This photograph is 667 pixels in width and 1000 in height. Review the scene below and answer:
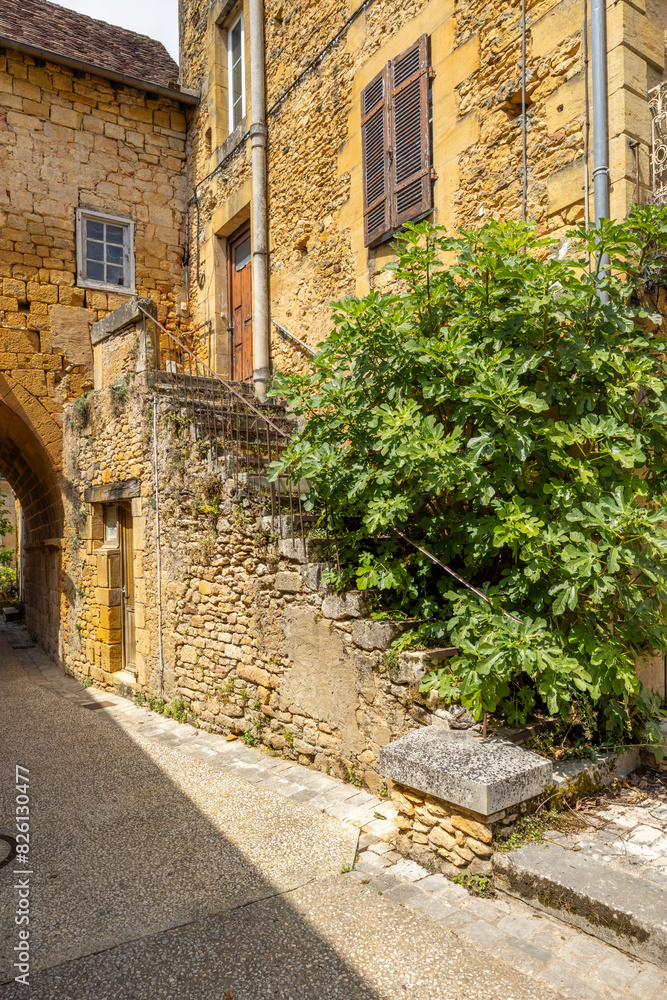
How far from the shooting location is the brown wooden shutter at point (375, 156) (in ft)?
18.9

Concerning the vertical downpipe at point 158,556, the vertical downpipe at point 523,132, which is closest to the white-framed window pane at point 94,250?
the vertical downpipe at point 158,556

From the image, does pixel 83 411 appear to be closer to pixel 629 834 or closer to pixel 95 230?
pixel 95 230

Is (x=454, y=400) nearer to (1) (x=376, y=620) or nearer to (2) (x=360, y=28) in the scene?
(1) (x=376, y=620)

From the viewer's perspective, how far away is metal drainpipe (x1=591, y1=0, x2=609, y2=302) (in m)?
3.85

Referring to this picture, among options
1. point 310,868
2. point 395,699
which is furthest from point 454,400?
point 310,868

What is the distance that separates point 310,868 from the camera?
10.0ft

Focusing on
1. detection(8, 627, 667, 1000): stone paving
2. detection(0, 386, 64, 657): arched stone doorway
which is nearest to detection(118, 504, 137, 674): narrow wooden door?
detection(0, 386, 64, 657): arched stone doorway

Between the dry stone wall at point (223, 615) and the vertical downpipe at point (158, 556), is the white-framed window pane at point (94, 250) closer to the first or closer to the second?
the dry stone wall at point (223, 615)

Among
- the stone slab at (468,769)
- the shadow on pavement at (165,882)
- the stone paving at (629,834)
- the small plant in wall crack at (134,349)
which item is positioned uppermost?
the small plant in wall crack at (134,349)

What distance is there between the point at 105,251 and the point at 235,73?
3.17 metres

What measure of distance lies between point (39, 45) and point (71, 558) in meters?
7.01

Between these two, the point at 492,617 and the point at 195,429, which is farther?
the point at 195,429

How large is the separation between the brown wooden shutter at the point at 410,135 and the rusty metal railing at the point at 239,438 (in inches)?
87.2

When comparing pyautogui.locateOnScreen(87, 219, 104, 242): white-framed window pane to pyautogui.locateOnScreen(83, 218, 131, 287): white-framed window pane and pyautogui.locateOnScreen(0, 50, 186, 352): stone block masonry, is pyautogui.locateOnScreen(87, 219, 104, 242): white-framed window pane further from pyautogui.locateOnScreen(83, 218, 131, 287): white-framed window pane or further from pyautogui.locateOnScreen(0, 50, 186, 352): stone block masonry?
pyautogui.locateOnScreen(0, 50, 186, 352): stone block masonry
